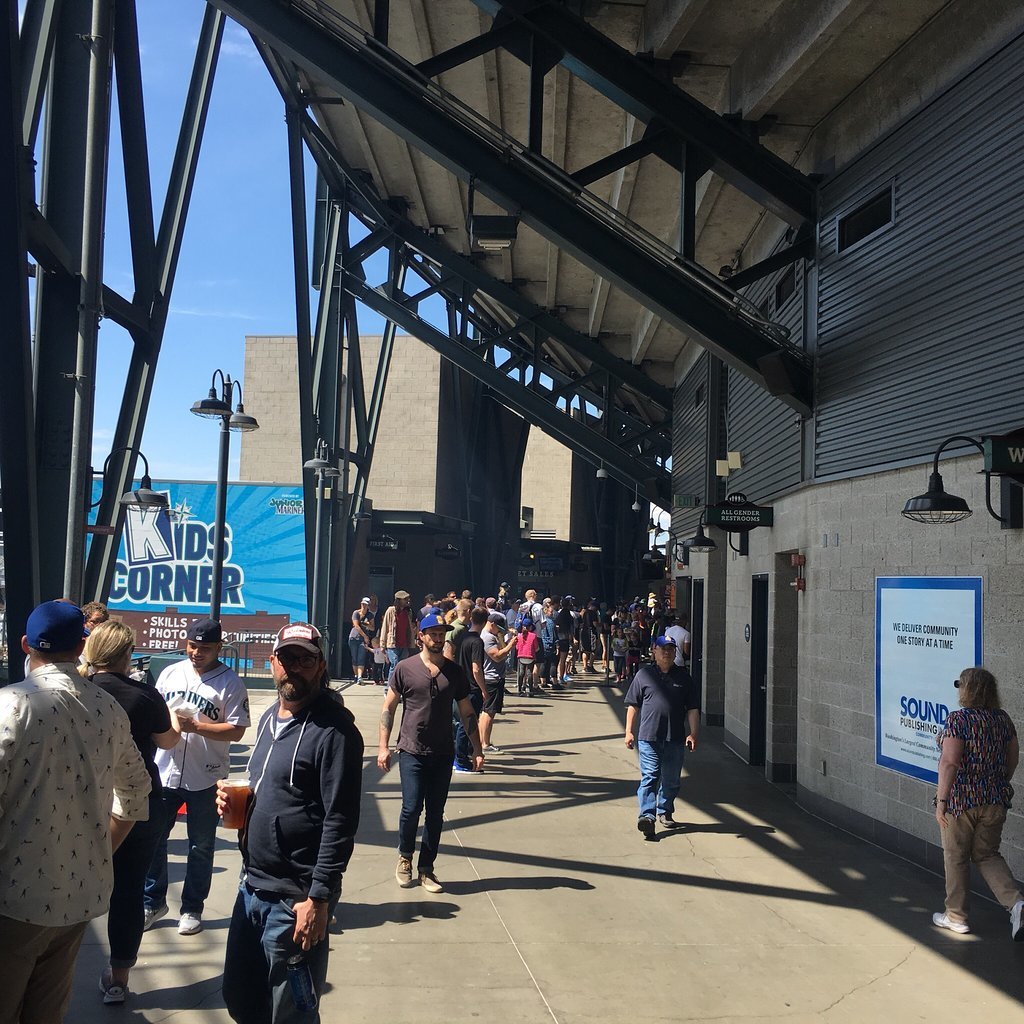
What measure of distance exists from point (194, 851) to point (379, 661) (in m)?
14.7

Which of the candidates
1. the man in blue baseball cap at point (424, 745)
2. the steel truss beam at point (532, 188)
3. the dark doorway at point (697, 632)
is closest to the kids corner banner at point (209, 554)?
the dark doorway at point (697, 632)

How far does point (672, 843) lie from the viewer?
8.70 m

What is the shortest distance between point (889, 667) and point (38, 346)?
7335mm

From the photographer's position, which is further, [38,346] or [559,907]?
[38,346]

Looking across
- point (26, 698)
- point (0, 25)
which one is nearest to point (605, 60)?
point (0, 25)

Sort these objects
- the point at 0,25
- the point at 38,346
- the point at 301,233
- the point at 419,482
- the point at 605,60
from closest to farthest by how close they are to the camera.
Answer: the point at 0,25 < the point at 38,346 < the point at 605,60 < the point at 301,233 < the point at 419,482

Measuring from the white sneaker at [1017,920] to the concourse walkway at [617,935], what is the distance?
0.07 meters

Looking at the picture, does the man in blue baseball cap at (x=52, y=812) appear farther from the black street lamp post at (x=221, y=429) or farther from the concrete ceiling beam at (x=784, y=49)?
the black street lamp post at (x=221, y=429)

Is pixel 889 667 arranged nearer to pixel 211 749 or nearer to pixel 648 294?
pixel 648 294

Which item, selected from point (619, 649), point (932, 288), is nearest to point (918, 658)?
point (932, 288)

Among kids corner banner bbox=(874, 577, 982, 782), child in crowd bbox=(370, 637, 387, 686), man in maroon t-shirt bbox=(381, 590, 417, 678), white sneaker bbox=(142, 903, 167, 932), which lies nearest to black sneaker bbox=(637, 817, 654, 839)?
kids corner banner bbox=(874, 577, 982, 782)

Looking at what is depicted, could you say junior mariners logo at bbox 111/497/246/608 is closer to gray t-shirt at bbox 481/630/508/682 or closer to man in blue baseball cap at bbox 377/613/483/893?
gray t-shirt at bbox 481/630/508/682

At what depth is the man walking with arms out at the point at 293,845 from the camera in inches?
139

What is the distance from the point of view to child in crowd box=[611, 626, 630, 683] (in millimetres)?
23391
